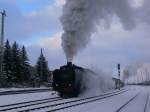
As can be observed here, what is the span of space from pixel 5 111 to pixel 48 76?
6650 centimetres

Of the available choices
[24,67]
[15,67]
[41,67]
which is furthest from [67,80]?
[41,67]

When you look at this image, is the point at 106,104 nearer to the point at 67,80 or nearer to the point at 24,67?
the point at 67,80

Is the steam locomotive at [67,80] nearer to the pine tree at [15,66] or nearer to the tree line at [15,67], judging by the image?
the tree line at [15,67]

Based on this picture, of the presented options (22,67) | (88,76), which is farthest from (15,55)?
(88,76)

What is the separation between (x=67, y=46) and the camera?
121 feet

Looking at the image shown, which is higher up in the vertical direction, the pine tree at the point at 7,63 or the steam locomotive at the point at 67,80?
the pine tree at the point at 7,63

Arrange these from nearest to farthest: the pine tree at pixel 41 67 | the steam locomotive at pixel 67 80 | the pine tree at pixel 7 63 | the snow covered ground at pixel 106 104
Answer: the snow covered ground at pixel 106 104 < the steam locomotive at pixel 67 80 < the pine tree at pixel 7 63 < the pine tree at pixel 41 67

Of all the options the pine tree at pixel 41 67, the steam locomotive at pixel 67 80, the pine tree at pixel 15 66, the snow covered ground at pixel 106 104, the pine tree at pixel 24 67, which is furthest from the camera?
the pine tree at pixel 41 67

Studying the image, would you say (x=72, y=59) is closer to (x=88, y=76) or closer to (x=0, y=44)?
(x=88, y=76)

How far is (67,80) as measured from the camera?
1419 inches

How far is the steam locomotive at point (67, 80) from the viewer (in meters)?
35.7

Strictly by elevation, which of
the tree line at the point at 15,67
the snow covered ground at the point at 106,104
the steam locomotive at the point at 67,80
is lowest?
the snow covered ground at the point at 106,104

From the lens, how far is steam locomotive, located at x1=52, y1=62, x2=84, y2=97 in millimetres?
35719

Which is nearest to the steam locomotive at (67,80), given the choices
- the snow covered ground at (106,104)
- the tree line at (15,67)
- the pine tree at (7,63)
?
the snow covered ground at (106,104)
